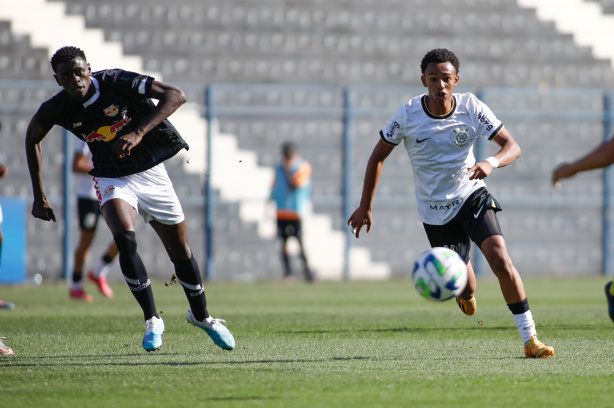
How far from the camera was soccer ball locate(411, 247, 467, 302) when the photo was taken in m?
6.06

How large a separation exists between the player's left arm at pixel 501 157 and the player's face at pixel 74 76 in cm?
264

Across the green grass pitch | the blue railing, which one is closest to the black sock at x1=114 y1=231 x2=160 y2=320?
the green grass pitch

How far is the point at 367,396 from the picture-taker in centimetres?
484

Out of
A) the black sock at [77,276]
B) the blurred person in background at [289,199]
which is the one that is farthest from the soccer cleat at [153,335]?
the blurred person in background at [289,199]

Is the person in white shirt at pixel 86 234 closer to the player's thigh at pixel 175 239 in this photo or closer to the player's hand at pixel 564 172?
the player's thigh at pixel 175 239

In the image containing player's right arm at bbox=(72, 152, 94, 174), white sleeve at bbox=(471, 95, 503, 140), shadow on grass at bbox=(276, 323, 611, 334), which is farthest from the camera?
player's right arm at bbox=(72, 152, 94, 174)

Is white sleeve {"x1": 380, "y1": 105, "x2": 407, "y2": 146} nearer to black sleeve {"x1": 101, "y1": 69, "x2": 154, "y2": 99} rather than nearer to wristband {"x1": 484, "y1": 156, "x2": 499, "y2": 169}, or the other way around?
wristband {"x1": 484, "y1": 156, "x2": 499, "y2": 169}

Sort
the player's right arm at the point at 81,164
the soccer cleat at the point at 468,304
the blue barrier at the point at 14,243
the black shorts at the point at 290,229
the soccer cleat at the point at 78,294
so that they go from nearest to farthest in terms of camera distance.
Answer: the soccer cleat at the point at 468,304
the player's right arm at the point at 81,164
the soccer cleat at the point at 78,294
the blue barrier at the point at 14,243
the black shorts at the point at 290,229

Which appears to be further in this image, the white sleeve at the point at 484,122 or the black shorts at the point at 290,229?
the black shorts at the point at 290,229

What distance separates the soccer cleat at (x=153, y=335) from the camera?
6.41m

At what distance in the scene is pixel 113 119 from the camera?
21.6 feet

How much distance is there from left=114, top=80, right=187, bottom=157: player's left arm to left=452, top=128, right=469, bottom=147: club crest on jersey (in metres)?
1.96

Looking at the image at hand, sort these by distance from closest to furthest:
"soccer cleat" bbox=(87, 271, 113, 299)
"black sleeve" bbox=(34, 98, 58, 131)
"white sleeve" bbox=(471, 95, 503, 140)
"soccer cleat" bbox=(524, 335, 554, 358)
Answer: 1. "soccer cleat" bbox=(524, 335, 554, 358)
2. "black sleeve" bbox=(34, 98, 58, 131)
3. "white sleeve" bbox=(471, 95, 503, 140)
4. "soccer cleat" bbox=(87, 271, 113, 299)

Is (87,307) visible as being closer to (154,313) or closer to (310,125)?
(154,313)
